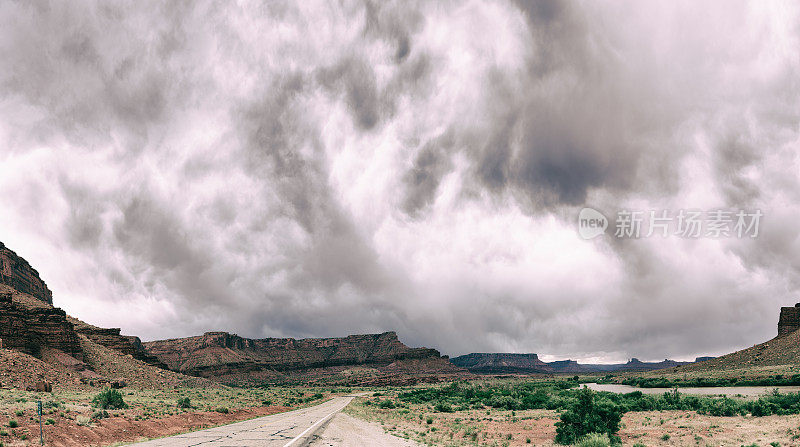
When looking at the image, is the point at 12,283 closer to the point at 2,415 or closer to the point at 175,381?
the point at 175,381

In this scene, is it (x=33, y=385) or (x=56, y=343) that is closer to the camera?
(x=33, y=385)

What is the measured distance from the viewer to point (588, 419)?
2656cm

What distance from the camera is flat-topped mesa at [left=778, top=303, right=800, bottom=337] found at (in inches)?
6586

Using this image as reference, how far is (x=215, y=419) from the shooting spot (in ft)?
130

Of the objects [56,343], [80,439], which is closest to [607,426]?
[80,439]

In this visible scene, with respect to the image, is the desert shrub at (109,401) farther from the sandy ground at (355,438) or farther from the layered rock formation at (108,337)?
the layered rock formation at (108,337)

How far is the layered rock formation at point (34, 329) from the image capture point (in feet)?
255

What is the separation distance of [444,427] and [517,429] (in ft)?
19.0

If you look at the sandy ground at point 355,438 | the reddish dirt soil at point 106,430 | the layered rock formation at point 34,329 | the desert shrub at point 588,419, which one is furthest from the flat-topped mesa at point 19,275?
the desert shrub at point 588,419

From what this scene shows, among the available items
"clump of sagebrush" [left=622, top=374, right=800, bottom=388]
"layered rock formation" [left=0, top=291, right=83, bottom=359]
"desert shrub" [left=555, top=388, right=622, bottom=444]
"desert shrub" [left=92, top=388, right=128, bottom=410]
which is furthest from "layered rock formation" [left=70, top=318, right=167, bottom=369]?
"clump of sagebrush" [left=622, top=374, right=800, bottom=388]

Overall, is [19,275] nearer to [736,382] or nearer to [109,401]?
[109,401]

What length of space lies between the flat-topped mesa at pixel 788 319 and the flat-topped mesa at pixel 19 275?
25979 cm

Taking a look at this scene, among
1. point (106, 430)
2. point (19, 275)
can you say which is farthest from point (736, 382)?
point (19, 275)

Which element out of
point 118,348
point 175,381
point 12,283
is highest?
point 12,283
